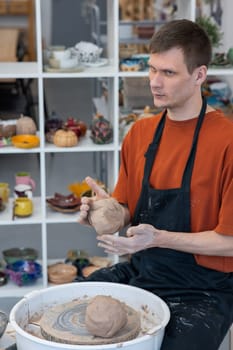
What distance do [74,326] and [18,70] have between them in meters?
1.59

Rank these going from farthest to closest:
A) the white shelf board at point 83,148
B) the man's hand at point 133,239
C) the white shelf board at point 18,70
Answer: the white shelf board at point 83,148 → the white shelf board at point 18,70 → the man's hand at point 133,239

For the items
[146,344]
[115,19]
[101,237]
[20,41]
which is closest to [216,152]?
[101,237]

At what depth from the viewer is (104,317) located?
164 cm

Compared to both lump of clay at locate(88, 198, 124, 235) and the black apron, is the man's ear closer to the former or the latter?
the black apron

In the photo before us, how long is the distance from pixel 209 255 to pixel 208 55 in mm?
567

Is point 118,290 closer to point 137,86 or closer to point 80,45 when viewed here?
point 80,45

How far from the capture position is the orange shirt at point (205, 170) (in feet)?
6.28

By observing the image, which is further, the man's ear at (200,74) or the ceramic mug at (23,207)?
the ceramic mug at (23,207)

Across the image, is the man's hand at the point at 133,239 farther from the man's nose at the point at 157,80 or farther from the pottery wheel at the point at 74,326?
the man's nose at the point at 157,80

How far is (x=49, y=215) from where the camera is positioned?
10.4 ft

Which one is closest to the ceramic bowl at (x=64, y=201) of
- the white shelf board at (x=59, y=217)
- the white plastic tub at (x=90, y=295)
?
the white shelf board at (x=59, y=217)

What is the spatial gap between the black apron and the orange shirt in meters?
0.02

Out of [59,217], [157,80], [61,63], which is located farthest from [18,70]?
[157,80]

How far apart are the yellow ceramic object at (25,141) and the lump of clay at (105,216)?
1087 mm
